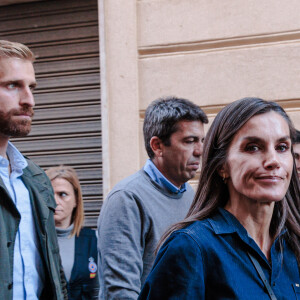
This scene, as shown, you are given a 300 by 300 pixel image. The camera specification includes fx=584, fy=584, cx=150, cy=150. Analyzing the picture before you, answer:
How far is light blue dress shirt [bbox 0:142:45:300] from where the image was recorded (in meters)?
2.95

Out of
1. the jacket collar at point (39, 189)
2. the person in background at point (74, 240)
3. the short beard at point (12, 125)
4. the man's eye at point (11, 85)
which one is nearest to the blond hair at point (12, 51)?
the man's eye at point (11, 85)

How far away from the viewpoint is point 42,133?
5855 millimetres

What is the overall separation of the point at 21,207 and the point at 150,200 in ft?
2.26

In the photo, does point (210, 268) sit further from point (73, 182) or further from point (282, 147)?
point (73, 182)

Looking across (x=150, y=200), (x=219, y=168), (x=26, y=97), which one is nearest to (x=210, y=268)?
(x=219, y=168)

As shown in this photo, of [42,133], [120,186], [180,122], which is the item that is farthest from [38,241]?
[42,133]

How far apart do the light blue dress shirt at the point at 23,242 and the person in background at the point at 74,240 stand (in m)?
1.42

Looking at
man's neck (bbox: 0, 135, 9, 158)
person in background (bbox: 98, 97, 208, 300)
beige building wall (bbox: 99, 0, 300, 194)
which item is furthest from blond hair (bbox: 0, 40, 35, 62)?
beige building wall (bbox: 99, 0, 300, 194)

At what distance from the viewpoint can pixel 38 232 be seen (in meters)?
3.11

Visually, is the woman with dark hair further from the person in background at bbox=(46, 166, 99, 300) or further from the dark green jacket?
the person in background at bbox=(46, 166, 99, 300)

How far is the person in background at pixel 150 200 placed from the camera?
2.87m

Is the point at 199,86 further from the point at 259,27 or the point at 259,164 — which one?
the point at 259,164

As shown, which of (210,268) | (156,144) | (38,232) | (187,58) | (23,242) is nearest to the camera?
(210,268)

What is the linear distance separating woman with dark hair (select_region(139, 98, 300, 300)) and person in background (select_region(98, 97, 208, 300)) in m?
0.81
